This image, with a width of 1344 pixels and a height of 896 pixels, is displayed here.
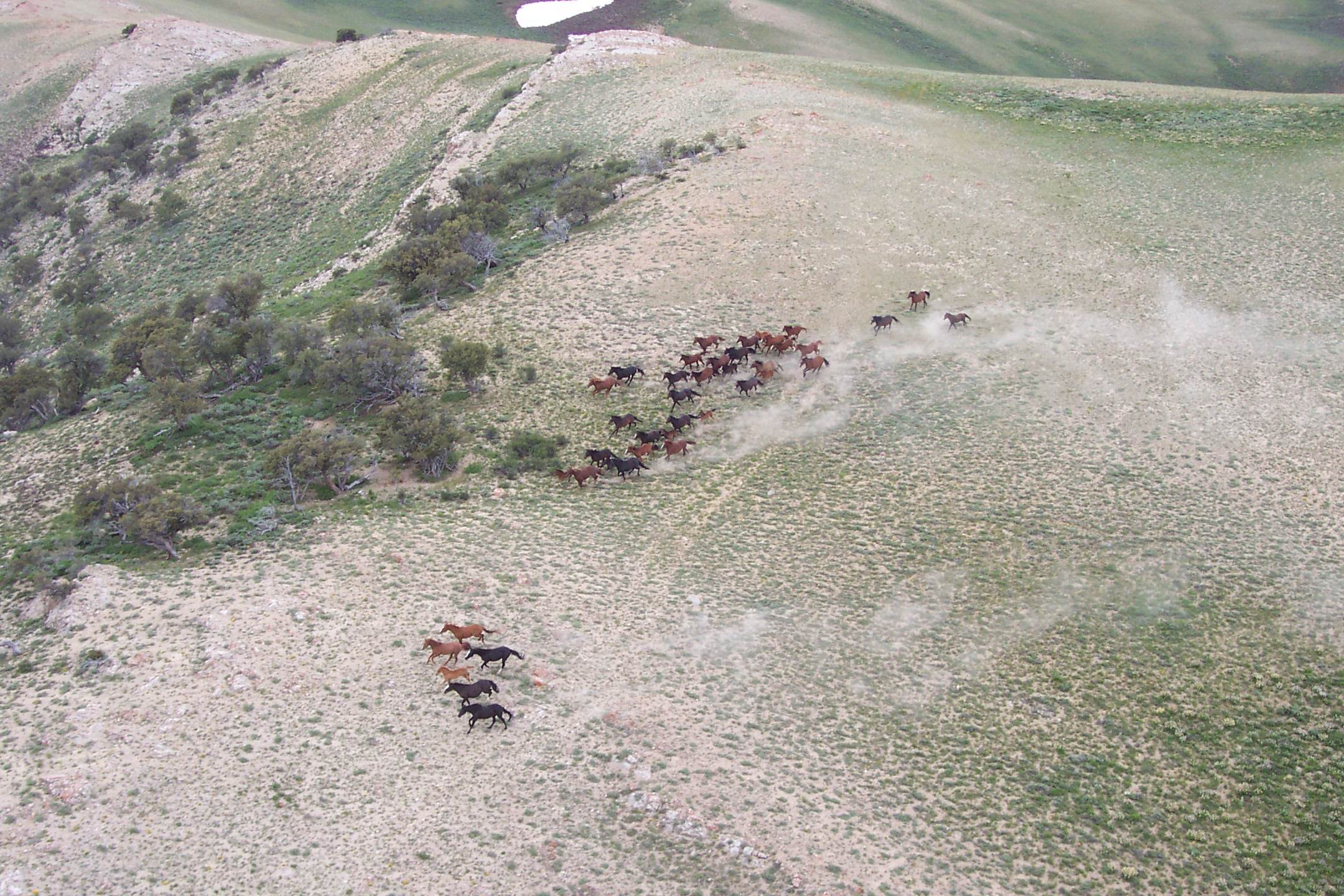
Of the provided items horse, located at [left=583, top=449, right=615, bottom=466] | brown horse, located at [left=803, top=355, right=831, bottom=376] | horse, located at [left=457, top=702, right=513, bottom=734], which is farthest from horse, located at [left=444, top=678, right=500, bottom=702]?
brown horse, located at [left=803, top=355, right=831, bottom=376]

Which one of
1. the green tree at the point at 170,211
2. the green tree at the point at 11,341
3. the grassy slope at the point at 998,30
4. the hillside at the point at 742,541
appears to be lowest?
the green tree at the point at 11,341

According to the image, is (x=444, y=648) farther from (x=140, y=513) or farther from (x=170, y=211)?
(x=170, y=211)

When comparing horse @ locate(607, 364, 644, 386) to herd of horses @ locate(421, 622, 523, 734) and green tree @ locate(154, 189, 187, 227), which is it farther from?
green tree @ locate(154, 189, 187, 227)

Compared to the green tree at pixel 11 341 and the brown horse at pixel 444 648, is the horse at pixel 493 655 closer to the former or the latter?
the brown horse at pixel 444 648

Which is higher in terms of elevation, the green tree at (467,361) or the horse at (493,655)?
the green tree at (467,361)

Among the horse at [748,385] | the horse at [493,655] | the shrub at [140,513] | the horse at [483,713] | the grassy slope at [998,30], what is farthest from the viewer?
the grassy slope at [998,30]

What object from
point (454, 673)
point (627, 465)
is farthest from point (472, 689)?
point (627, 465)

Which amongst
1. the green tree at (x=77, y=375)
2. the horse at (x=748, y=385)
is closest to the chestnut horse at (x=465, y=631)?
the horse at (x=748, y=385)
